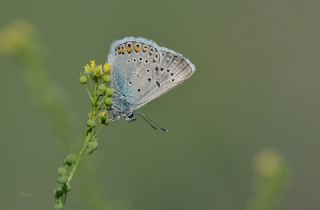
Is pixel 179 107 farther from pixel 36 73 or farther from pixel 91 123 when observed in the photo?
pixel 91 123

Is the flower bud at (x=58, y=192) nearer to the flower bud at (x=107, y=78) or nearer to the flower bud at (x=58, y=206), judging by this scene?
the flower bud at (x=58, y=206)

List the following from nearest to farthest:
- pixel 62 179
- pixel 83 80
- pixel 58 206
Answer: pixel 58 206
pixel 62 179
pixel 83 80

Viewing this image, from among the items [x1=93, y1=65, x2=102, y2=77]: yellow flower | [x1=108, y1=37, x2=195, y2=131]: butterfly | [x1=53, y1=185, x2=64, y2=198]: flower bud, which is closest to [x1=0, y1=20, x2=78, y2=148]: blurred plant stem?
[x1=108, y1=37, x2=195, y2=131]: butterfly

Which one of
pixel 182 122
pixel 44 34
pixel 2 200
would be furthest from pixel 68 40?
pixel 2 200

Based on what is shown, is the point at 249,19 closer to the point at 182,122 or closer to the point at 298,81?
the point at 298,81

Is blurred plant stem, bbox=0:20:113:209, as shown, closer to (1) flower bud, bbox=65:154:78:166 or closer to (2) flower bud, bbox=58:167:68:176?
(1) flower bud, bbox=65:154:78:166

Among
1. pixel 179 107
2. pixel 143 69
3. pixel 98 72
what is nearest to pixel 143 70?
pixel 143 69
